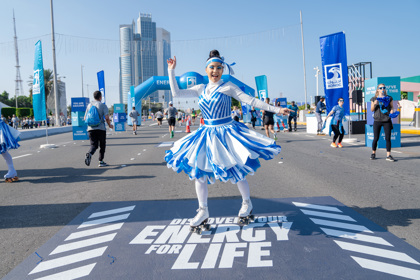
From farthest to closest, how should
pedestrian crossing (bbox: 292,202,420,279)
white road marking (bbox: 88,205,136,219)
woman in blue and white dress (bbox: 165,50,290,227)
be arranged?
white road marking (bbox: 88,205,136,219)
woman in blue and white dress (bbox: 165,50,290,227)
pedestrian crossing (bbox: 292,202,420,279)

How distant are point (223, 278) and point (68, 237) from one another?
189 centimetres

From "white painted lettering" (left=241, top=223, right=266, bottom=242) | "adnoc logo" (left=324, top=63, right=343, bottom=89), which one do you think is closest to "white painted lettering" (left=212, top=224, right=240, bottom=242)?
"white painted lettering" (left=241, top=223, right=266, bottom=242)

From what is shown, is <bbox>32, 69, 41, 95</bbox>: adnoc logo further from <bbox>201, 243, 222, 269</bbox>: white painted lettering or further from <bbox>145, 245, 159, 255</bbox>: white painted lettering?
<bbox>201, 243, 222, 269</bbox>: white painted lettering

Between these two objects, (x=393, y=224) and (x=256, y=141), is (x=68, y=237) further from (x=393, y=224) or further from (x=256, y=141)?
(x=393, y=224)

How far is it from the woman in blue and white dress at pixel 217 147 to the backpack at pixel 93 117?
17.2 feet

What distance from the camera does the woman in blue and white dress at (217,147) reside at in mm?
3490

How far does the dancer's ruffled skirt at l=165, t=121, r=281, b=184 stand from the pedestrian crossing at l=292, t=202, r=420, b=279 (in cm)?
105

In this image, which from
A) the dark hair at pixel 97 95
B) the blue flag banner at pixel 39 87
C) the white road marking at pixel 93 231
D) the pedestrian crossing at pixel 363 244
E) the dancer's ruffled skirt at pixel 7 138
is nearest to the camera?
the pedestrian crossing at pixel 363 244

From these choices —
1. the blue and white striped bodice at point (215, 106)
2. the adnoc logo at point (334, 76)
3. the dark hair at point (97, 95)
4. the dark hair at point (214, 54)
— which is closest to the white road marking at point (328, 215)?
the blue and white striped bodice at point (215, 106)

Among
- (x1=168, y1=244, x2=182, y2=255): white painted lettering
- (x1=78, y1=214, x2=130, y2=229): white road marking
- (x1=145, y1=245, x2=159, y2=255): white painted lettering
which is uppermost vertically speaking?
(x1=78, y1=214, x2=130, y2=229): white road marking

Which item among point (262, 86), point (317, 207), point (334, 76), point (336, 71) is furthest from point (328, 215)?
point (262, 86)

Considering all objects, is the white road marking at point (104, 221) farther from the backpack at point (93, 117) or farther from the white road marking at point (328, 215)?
the backpack at point (93, 117)

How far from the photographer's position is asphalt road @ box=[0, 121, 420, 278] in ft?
12.6

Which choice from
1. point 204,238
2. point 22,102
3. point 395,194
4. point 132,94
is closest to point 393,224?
point 395,194
